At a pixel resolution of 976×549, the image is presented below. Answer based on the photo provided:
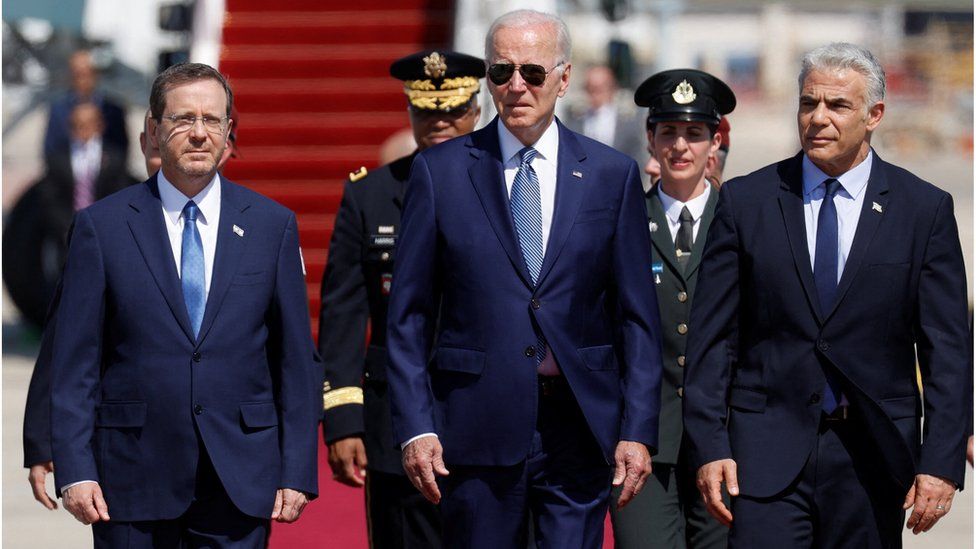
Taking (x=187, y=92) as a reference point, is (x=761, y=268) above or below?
below

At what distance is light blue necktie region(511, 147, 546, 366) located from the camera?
15.8ft

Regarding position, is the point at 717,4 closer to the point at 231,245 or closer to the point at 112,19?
the point at 112,19

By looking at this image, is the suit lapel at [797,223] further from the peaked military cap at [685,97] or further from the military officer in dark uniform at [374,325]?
the military officer in dark uniform at [374,325]

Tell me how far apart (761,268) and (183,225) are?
59.8 inches

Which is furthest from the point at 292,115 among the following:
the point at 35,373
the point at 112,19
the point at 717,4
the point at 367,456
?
the point at 717,4

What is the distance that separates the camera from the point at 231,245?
16.0 ft

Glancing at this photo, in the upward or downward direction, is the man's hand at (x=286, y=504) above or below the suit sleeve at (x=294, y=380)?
below

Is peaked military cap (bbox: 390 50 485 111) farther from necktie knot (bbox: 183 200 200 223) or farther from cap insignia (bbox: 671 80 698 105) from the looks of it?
necktie knot (bbox: 183 200 200 223)

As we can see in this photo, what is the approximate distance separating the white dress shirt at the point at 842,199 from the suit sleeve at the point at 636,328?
0.45 m

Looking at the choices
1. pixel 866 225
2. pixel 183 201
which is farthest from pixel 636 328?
pixel 183 201

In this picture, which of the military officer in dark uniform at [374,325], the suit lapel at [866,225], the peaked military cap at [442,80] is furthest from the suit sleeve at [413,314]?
the peaked military cap at [442,80]

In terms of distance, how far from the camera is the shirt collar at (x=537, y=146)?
4.91 m

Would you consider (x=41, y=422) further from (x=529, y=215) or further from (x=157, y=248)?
(x=529, y=215)

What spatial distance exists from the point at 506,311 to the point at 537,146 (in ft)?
1.50
